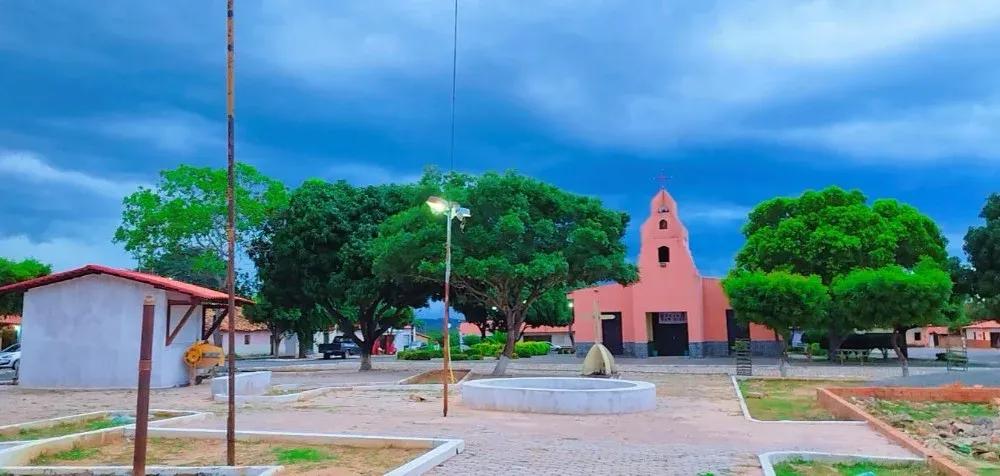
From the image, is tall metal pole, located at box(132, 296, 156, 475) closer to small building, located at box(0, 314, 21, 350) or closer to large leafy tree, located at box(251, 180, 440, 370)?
large leafy tree, located at box(251, 180, 440, 370)

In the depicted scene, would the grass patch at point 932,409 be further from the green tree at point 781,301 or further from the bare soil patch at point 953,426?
the green tree at point 781,301

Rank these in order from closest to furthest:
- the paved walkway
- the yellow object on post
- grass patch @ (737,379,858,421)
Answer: the paved walkway
grass patch @ (737,379,858,421)
the yellow object on post

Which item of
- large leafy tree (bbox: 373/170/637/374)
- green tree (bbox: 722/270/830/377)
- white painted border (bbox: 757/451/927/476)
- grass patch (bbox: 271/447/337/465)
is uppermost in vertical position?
large leafy tree (bbox: 373/170/637/374)

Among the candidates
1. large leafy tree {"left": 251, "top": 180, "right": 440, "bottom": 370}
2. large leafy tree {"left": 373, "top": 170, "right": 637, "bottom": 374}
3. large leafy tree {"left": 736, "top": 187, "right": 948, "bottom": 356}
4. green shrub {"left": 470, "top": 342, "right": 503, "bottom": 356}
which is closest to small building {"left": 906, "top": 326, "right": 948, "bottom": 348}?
large leafy tree {"left": 736, "top": 187, "right": 948, "bottom": 356}

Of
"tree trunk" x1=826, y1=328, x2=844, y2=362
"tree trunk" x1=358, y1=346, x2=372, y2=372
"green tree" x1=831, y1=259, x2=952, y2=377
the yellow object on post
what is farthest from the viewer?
"tree trunk" x1=826, y1=328, x2=844, y2=362

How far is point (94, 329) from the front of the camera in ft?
74.7

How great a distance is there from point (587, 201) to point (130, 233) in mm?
26513

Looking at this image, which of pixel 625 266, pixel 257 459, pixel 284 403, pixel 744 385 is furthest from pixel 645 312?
pixel 257 459

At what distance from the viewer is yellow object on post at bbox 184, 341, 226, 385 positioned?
23.6 m

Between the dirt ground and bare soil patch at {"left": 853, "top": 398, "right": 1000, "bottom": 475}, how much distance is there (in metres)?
0.82

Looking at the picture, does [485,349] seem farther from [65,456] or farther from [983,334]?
[983,334]

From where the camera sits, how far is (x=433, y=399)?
17.8 metres

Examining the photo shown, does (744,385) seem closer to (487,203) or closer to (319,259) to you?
(487,203)

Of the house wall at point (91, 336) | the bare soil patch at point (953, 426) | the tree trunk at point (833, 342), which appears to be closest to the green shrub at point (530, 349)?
the tree trunk at point (833, 342)
